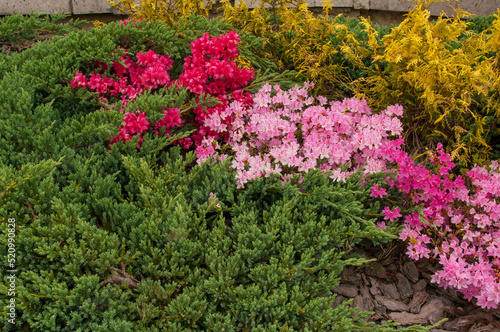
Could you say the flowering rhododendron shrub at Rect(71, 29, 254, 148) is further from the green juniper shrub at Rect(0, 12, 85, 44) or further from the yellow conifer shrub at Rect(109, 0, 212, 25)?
the green juniper shrub at Rect(0, 12, 85, 44)

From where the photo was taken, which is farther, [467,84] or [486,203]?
[467,84]

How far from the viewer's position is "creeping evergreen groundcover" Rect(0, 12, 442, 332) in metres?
1.73

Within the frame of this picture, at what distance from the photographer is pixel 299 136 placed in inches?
115

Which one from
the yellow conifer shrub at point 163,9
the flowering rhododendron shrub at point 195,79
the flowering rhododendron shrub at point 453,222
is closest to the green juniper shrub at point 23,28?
the yellow conifer shrub at point 163,9

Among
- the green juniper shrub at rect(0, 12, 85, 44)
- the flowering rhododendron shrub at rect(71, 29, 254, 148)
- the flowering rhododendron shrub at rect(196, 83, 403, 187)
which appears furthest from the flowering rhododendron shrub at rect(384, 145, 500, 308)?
the green juniper shrub at rect(0, 12, 85, 44)

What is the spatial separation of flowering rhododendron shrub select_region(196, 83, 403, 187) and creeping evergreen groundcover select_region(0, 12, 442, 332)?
15cm

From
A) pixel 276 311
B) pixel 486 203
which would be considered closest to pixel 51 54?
pixel 276 311

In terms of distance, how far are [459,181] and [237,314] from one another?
166cm

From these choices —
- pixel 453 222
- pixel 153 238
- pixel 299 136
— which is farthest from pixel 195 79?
pixel 453 222

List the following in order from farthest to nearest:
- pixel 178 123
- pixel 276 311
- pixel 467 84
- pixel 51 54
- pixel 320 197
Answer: pixel 51 54 → pixel 178 123 → pixel 467 84 → pixel 320 197 → pixel 276 311

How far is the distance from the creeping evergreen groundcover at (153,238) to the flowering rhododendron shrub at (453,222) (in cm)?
28

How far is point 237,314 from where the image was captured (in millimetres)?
1812

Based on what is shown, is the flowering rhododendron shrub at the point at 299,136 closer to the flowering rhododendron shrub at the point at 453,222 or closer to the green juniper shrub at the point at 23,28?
the flowering rhododendron shrub at the point at 453,222

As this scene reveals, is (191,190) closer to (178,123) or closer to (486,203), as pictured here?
(178,123)
